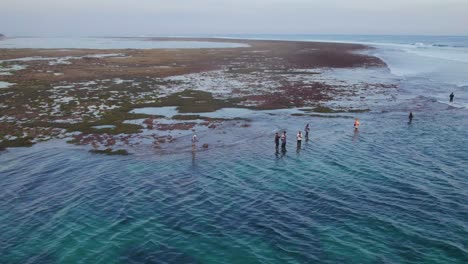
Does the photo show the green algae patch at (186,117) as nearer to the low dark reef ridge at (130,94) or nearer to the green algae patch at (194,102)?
the low dark reef ridge at (130,94)

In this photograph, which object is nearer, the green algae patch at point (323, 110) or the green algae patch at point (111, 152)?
the green algae patch at point (111, 152)

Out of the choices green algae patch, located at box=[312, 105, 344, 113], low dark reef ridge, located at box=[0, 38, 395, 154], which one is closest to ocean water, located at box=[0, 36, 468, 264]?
low dark reef ridge, located at box=[0, 38, 395, 154]

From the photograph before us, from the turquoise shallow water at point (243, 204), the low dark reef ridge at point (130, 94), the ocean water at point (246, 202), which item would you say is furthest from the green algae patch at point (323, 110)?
the turquoise shallow water at point (243, 204)

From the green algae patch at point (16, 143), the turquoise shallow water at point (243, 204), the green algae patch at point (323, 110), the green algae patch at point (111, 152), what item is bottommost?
the turquoise shallow water at point (243, 204)

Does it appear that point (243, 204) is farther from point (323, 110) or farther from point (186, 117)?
point (323, 110)

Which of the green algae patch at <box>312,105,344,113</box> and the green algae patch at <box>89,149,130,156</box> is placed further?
the green algae patch at <box>312,105,344,113</box>

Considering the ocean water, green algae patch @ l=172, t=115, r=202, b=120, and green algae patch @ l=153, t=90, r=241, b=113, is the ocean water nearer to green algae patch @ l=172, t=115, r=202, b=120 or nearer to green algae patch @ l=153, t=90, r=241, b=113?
green algae patch @ l=172, t=115, r=202, b=120

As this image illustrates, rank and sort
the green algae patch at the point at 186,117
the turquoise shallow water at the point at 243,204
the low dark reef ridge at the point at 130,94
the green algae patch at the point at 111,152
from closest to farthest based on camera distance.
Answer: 1. the turquoise shallow water at the point at 243,204
2. the green algae patch at the point at 111,152
3. the low dark reef ridge at the point at 130,94
4. the green algae patch at the point at 186,117
